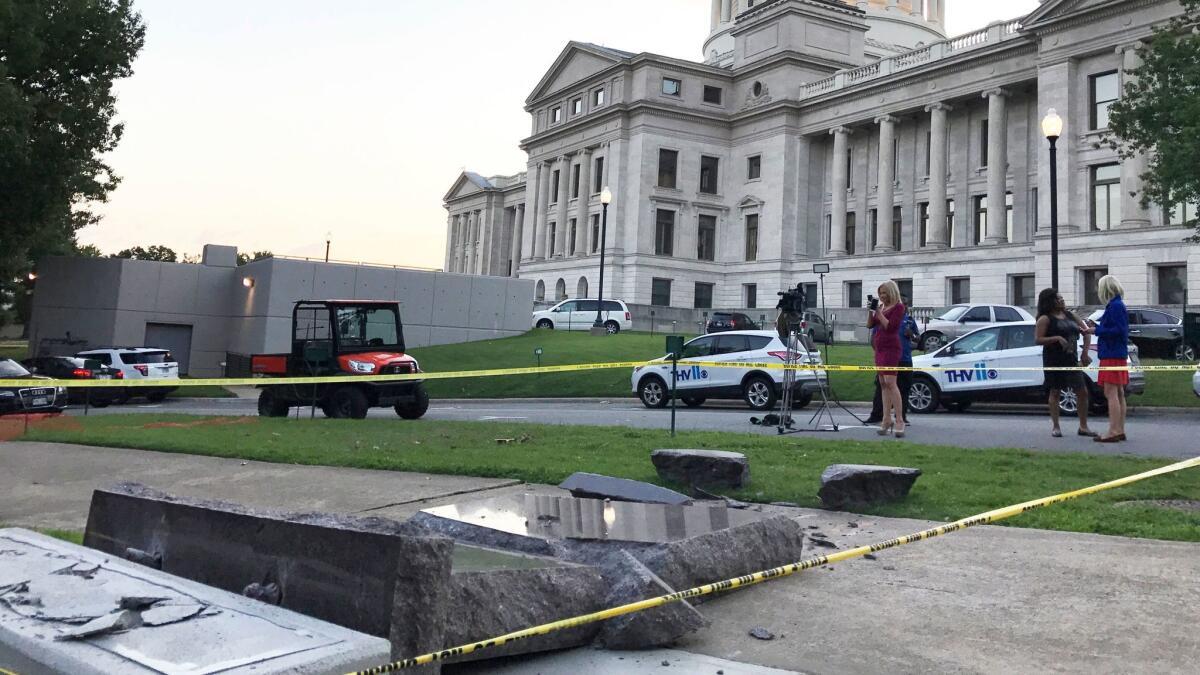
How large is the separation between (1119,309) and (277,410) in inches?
572

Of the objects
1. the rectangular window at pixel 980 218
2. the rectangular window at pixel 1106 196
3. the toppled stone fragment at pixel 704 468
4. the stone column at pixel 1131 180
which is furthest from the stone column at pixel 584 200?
the toppled stone fragment at pixel 704 468

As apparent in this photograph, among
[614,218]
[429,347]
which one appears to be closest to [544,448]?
[429,347]

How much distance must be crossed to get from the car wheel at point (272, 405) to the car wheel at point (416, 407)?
88.2 inches

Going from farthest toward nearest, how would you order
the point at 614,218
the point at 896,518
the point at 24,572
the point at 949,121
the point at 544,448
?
the point at 614,218
the point at 949,121
the point at 544,448
the point at 896,518
the point at 24,572

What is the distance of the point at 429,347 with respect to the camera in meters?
37.4

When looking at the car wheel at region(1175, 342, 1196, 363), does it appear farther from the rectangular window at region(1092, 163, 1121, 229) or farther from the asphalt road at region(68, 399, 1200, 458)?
the rectangular window at region(1092, 163, 1121, 229)

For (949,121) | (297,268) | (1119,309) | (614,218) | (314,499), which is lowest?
(314,499)

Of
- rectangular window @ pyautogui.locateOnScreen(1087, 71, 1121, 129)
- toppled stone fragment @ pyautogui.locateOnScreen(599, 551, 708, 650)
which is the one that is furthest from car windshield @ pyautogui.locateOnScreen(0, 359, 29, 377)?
rectangular window @ pyautogui.locateOnScreen(1087, 71, 1121, 129)

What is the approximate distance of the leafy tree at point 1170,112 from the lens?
874 inches

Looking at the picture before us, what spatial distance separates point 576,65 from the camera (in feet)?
232

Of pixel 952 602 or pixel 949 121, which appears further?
pixel 949 121

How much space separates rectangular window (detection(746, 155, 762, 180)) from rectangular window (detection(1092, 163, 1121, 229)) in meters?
24.8

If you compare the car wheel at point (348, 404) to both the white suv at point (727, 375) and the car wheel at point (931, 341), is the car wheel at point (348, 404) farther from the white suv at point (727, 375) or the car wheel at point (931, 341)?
the car wheel at point (931, 341)

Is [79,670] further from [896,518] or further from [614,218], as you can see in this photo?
[614,218]
